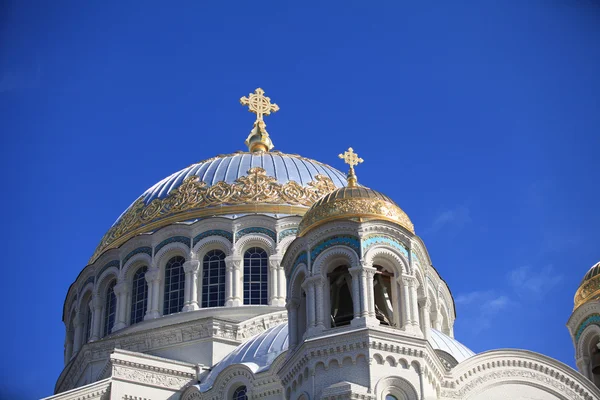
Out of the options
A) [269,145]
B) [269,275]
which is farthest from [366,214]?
[269,145]

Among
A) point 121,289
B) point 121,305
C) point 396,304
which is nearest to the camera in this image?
point 396,304

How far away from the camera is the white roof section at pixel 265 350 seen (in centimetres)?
2538

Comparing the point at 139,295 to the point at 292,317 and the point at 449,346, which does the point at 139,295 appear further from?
A: the point at 449,346

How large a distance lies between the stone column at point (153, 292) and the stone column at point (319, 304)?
26.6 feet

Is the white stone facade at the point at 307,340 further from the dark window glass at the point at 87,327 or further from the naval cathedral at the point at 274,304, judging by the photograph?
the dark window glass at the point at 87,327

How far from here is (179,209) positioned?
32219mm

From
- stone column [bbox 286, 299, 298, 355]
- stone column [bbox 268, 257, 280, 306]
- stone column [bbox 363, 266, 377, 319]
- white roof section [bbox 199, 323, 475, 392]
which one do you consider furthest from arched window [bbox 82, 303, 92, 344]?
stone column [bbox 363, 266, 377, 319]

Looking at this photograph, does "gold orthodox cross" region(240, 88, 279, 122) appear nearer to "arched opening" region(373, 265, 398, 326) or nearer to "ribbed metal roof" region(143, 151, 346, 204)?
"ribbed metal roof" region(143, 151, 346, 204)

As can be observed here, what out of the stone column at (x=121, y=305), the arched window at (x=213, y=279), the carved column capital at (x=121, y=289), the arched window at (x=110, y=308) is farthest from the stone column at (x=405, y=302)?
the arched window at (x=110, y=308)

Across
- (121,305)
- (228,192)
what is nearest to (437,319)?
(228,192)

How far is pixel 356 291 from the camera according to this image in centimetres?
2292

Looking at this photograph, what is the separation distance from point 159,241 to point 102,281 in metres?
2.04

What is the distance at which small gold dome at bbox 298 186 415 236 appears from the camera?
2370 centimetres

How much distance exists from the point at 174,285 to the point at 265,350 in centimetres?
592
